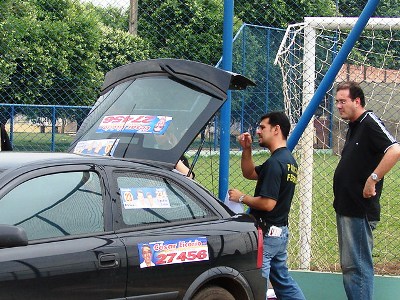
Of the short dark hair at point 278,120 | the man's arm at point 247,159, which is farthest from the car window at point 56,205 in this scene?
the man's arm at point 247,159

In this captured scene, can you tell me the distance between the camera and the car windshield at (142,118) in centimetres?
678

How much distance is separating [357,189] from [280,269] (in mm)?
923

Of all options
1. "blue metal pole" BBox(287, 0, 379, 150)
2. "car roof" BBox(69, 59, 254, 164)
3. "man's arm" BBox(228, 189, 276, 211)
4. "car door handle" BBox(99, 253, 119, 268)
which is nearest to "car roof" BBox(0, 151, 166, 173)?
"car roof" BBox(69, 59, 254, 164)

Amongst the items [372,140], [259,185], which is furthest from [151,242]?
[372,140]

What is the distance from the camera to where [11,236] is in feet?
16.3

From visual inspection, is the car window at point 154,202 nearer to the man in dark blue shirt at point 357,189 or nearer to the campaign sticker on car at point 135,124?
the campaign sticker on car at point 135,124

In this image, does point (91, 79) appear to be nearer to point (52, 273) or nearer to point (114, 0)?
point (114, 0)

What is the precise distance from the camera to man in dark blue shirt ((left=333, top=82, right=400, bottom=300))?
7.20m

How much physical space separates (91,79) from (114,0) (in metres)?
1.19

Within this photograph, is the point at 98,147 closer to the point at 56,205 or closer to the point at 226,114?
the point at 56,205

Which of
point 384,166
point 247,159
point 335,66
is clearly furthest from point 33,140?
point 384,166

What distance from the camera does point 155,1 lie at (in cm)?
901

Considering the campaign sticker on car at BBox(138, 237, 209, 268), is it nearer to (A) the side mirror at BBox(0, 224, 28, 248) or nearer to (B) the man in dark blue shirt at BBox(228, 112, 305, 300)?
(A) the side mirror at BBox(0, 224, 28, 248)

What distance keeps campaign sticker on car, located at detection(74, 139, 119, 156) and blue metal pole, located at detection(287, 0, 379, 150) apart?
1874 millimetres
